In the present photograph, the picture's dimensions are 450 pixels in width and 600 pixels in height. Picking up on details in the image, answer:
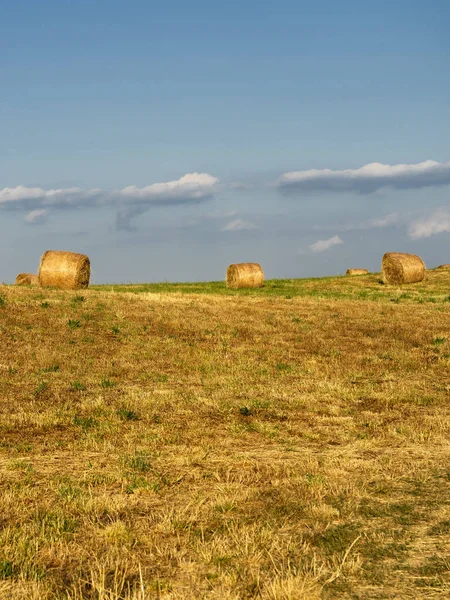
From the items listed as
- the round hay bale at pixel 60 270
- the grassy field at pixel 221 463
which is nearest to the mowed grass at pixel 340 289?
the round hay bale at pixel 60 270

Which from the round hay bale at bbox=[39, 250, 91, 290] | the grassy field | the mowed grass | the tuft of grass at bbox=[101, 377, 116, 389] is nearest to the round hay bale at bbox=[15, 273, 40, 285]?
the mowed grass

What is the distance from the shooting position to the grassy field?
6.27 metres

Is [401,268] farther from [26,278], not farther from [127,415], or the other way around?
[127,415]

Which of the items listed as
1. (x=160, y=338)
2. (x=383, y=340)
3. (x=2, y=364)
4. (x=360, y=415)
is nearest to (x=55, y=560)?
(x=360, y=415)

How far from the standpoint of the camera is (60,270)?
112 feet

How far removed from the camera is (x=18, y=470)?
9516 mm

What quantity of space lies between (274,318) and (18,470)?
59.1ft

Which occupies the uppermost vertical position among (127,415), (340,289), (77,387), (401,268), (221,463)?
(401,268)

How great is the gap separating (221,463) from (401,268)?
38.1 metres

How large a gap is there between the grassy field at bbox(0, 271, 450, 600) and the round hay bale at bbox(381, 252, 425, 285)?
75.3 ft

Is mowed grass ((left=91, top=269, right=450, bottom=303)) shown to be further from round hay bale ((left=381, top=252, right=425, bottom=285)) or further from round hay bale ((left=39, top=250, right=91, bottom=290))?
round hay bale ((left=39, top=250, right=91, bottom=290))

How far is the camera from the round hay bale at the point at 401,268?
4591 centimetres

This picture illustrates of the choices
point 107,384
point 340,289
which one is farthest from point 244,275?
point 107,384

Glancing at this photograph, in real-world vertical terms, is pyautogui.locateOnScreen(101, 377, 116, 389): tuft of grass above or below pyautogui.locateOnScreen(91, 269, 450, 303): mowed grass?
below
